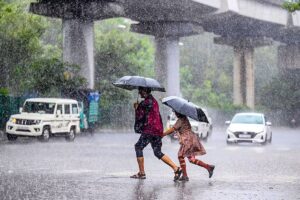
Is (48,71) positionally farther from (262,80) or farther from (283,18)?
(262,80)

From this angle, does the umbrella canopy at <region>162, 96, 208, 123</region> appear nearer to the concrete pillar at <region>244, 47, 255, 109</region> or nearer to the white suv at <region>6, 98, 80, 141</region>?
the white suv at <region>6, 98, 80, 141</region>

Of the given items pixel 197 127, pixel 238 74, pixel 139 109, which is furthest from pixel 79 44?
pixel 139 109

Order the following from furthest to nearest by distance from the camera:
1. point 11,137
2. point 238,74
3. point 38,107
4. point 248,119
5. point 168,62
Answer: point 238,74 < point 168,62 < point 248,119 < point 38,107 < point 11,137

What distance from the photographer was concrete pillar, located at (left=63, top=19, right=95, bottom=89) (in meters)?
43.3

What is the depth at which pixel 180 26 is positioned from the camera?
50219mm

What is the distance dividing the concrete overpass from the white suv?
11.5m

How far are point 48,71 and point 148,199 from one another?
1239 inches

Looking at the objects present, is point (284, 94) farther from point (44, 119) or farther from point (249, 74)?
point (44, 119)

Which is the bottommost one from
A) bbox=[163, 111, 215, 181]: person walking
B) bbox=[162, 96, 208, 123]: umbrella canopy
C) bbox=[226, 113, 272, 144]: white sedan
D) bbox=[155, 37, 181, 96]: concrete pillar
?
bbox=[226, 113, 272, 144]: white sedan

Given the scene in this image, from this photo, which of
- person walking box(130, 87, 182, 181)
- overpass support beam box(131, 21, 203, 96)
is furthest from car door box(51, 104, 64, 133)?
overpass support beam box(131, 21, 203, 96)

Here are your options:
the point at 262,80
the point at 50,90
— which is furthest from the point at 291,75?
the point at 50,90

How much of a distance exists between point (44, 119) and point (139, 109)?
50.4ft

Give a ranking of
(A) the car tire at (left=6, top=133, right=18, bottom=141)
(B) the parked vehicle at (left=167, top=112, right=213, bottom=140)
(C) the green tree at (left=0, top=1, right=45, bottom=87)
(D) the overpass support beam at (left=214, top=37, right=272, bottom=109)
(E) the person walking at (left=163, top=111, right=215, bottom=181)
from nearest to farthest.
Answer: (E) the person walking at (left=163, top=111, right=215, bottom=181) → (A) the car tire at (left=6, top=133, right=18, bottom=141) → (B) the parked vehicle at (left=167, top=112, right=213, bottom=140) → (C) the green tree at (left=0, top=1, right=45, bottom=87) → (D) the overpass support beam at (left=214, top=37, right=272, bottom=109)

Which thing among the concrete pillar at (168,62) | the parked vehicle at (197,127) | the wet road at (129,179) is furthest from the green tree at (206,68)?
the wet road at (129,179)
